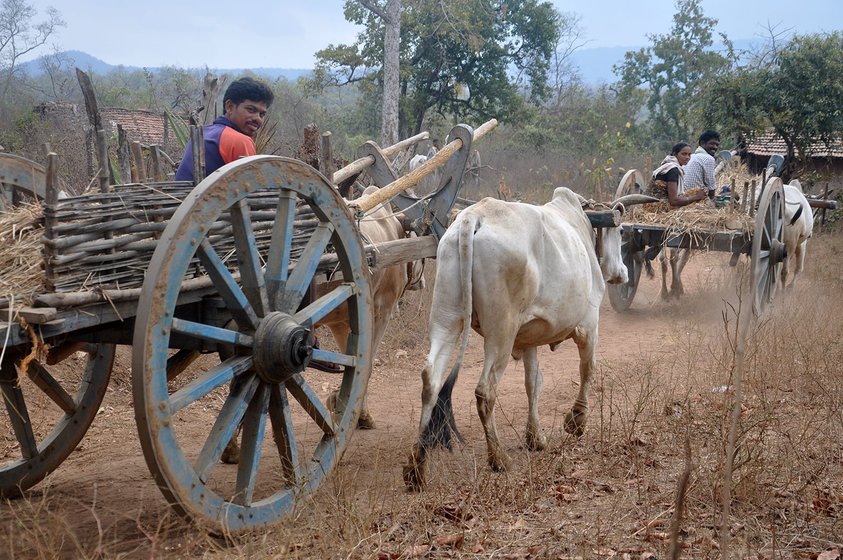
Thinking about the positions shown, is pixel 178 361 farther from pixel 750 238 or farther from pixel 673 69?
pixel 673 69

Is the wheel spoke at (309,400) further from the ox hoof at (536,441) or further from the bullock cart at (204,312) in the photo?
the ox hoof at (536,441)

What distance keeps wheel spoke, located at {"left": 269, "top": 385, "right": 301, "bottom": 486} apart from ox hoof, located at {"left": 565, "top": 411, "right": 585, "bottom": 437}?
2.43 metres

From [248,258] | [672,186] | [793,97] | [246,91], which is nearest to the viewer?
[248,258]

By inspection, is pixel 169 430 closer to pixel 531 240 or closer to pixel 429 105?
pixel 531 240

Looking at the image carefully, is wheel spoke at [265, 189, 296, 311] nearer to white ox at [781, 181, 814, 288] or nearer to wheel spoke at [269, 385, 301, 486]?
wheel spoke at [269, 385, 301, 486]

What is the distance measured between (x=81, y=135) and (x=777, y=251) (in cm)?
1139

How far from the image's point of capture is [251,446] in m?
3.34

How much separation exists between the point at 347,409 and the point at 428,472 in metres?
0.88

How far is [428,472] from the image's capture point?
4461 mm

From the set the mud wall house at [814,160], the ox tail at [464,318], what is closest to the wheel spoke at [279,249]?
the ox tail at [464,318]

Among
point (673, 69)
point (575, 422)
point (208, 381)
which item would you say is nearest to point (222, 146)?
point (208, 381)

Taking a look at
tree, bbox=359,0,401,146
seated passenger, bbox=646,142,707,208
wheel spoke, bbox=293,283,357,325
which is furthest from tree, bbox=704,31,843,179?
wheel spoke, bbox=293,283,357,325

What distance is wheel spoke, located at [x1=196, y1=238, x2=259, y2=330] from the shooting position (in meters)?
3.02

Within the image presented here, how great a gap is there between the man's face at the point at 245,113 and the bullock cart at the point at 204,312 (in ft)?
2.41
